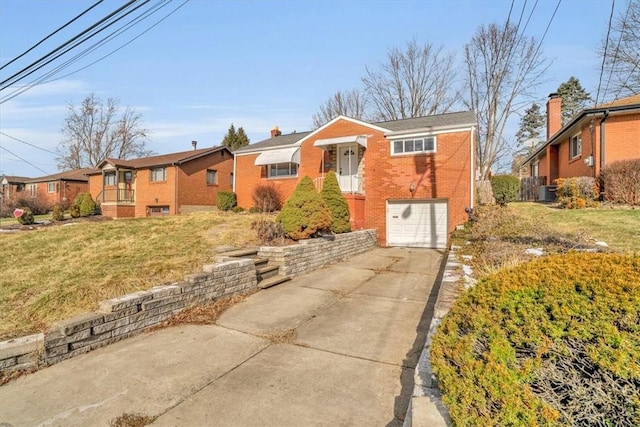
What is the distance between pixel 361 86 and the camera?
31.1 meters

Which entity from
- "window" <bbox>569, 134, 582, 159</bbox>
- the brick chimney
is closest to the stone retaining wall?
"window" <bbox>569, 134, 582, 159</bbox>

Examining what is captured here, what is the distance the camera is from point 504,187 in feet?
48.8

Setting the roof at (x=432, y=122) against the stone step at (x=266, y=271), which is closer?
the stone step at (x=266, y=271)

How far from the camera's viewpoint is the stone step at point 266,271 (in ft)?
24.1

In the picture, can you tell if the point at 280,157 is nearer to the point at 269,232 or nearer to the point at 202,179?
the point at 269,232

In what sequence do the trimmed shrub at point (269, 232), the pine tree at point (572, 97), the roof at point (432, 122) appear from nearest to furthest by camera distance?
the trimmed shrub at point (269, 232), the roof at point (432, 122), the pine tree at point (572, 97)

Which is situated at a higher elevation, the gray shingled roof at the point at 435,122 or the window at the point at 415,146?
the gray shingled roof at the point at 435,122

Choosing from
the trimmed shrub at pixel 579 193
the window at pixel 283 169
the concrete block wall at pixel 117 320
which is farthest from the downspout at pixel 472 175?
the concrete block wall at pixel 117 320

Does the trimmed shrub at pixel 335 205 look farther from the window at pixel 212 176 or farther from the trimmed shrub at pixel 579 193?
the window at pixel 212 176

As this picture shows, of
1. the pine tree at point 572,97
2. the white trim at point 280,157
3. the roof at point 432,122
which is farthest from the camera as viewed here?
the pine tree at point 572,97

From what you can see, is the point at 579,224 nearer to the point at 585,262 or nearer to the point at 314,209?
the point at 314,209

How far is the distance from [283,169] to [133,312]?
1419 cm

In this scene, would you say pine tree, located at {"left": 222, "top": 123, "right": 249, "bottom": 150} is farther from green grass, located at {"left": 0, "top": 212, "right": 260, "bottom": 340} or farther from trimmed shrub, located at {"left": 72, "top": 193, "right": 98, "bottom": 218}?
green grass, located at {"left": 0, "top": 212, "right": 260, "bottom": 340}

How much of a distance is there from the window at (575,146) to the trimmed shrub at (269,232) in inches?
621
